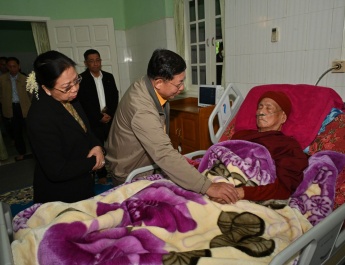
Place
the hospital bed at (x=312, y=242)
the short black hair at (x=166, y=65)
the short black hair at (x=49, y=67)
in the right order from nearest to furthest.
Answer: the hospital bed at (x=312, y=242) → the short black hair at (x=49, y=67) → the short black hair at (x=166, y=65)

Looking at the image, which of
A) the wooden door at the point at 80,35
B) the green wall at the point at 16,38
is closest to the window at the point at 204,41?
the wooden door at the point at 80,35

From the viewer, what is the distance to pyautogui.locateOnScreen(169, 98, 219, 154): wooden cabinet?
3.37 m

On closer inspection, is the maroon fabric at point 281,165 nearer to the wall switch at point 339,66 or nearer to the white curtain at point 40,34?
the wall switch at point 339,66

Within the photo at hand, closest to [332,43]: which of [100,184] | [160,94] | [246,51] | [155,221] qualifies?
[246,51]

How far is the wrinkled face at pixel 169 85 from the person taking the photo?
4.80ft

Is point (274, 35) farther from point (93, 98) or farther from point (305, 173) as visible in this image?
point (93, 98)

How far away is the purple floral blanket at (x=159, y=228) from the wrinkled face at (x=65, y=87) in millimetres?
555

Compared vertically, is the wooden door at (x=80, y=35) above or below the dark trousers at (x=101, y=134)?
above

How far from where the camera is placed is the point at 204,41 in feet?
12.9

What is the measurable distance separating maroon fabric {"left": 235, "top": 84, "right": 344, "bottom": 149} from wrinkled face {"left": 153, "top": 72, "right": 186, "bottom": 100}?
90cm

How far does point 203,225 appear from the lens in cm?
125

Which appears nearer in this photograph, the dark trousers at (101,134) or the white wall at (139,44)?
the dark trousers at (101,134)

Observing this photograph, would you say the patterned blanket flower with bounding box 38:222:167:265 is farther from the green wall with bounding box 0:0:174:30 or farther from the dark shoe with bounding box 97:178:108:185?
the green wall with bounding box 0:0:174:30

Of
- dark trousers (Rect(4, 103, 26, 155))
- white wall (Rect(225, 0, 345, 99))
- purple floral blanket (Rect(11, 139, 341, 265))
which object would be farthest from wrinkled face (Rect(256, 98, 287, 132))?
dark trousers (Rect(4, 103, 26, 155))
